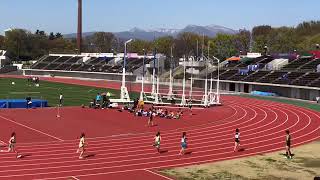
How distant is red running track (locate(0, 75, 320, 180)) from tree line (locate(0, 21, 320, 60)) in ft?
195

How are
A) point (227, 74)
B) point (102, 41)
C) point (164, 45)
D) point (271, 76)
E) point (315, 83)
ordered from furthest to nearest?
1. point (102, 41)
2. point (164, 45)
3. point (227, 74)
4. point (271, 76)
5. point (315, 83)

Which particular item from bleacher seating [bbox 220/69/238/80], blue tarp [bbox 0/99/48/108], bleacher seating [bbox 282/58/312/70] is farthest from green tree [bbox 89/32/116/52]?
blue tarp [bbox 0/99/48/108]

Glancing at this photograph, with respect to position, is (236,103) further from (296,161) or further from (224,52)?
(224,52)

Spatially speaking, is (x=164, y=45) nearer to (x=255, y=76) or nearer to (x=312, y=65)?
(x=255, y=76)

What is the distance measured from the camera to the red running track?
20172 millimetres

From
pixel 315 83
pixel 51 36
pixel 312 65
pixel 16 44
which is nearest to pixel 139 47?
pixel 16 44

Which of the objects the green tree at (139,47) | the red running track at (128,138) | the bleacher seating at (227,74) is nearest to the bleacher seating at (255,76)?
the bleacher seating at (227,74)

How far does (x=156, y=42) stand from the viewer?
138 metres

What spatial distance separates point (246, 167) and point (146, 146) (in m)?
5.94

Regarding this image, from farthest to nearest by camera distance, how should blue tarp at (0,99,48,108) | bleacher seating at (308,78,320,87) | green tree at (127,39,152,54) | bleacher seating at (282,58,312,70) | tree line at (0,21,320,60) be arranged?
green tree at (127,39,152,54) < tree line at (0,21,320,60) < bleacher seating at (282,58,312,70) < bleacher seating at (308,78,320,87) < blue tarp at (0,99,48,108)

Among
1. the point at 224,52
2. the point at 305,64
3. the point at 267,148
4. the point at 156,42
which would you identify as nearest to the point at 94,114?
the point at 267,148

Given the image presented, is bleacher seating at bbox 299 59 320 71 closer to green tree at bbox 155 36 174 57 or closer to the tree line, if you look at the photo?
the tree line

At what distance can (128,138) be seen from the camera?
27.7m

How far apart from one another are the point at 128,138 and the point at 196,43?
102998mm
